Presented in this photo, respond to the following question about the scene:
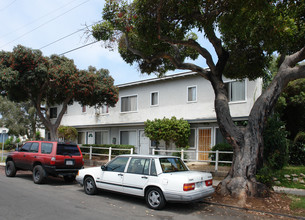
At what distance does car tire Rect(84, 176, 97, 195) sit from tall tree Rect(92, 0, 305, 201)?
4.08m

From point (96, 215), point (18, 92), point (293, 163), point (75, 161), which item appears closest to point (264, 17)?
point (96, 215)

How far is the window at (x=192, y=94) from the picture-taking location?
17922 mm

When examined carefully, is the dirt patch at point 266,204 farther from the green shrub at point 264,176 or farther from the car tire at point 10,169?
the car tire at point 10,169

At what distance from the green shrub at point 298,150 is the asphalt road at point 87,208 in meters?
9.52

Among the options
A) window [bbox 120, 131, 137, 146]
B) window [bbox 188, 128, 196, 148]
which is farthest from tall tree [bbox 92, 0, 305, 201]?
window [bbox 120, 131, 137, 146]

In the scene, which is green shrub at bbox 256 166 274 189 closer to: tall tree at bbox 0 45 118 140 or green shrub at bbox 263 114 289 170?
green shrub at bbox 263 114 289 170

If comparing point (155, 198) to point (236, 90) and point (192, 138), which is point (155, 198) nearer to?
point (236, 90)

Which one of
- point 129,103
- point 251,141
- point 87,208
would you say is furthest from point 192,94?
point 87,208

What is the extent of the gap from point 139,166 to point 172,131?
9.23 meters

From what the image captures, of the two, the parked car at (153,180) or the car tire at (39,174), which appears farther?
the car tire at (39,174)

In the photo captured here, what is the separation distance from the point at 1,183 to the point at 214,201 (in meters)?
8.10

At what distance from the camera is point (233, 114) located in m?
16.0

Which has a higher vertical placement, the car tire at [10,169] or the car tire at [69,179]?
the car tire at [10,169]

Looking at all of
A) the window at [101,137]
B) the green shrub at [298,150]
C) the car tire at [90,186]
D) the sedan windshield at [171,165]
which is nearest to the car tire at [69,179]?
the car tire at [90,186]
